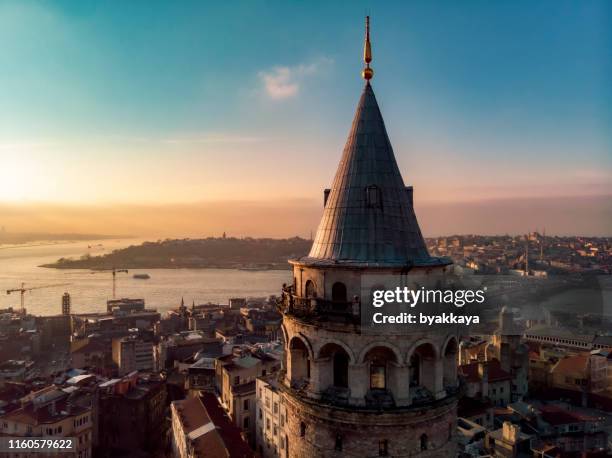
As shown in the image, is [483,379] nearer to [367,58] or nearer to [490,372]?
[490,372]

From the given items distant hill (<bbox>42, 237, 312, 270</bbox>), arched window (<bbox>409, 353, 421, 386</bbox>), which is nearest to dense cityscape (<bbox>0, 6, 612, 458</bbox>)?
arched window (<bbox>409, 353, 421, 386</bbox>)

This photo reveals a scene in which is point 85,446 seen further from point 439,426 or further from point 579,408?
point 579,408

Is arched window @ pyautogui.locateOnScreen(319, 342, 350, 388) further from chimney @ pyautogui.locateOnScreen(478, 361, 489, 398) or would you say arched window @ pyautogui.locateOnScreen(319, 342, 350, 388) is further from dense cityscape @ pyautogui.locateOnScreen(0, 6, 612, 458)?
chimney @ pyautogui.locateOnScreen(478, 361, 489, 398)

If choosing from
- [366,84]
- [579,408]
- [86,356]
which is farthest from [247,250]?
[366,84]

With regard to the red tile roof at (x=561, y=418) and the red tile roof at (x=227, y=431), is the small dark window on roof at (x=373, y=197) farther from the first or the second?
the red tile roof at (x=561, y=418)

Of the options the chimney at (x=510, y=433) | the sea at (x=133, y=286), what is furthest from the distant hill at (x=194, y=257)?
the chimney at (x=510, y=433)

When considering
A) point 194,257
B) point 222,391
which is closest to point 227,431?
point 222,391
